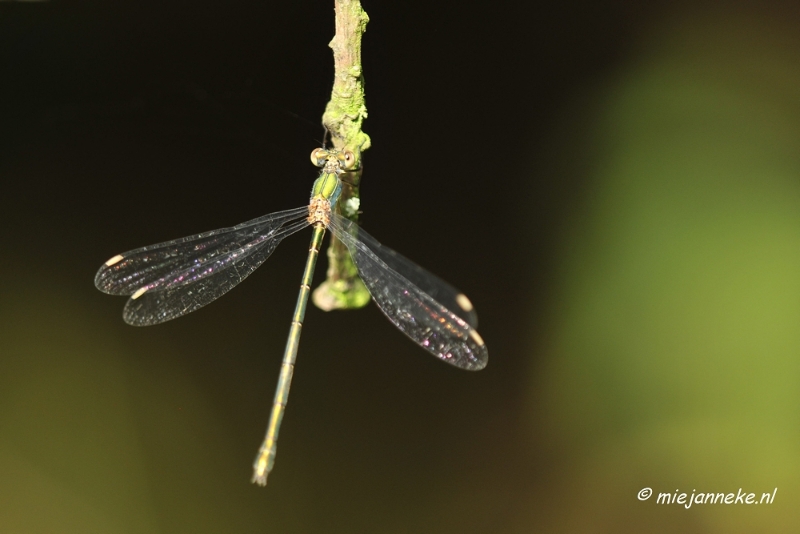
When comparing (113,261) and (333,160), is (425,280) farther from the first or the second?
(113,261)

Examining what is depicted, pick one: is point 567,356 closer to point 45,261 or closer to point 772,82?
point 772,82

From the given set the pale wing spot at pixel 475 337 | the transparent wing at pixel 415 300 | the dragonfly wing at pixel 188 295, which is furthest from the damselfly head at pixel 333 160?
the pale wing spot at pixel 475 337

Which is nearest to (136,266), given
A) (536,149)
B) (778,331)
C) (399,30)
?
(399,30)

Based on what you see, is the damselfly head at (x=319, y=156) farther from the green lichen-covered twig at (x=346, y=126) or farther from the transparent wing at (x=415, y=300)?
the transparent wing at (x=415, y=300)

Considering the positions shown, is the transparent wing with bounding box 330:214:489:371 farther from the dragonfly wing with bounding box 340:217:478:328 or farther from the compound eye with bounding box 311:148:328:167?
the compound eye with bounding box 311:148:328:167

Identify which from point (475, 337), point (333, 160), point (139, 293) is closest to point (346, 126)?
point (333, 160)

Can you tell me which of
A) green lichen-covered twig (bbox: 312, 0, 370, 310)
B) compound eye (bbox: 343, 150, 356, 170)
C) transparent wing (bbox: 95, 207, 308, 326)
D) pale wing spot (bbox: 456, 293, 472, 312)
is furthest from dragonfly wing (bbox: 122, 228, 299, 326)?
Result: pale wing spot (bbox: 456, 293, 472, 312)
